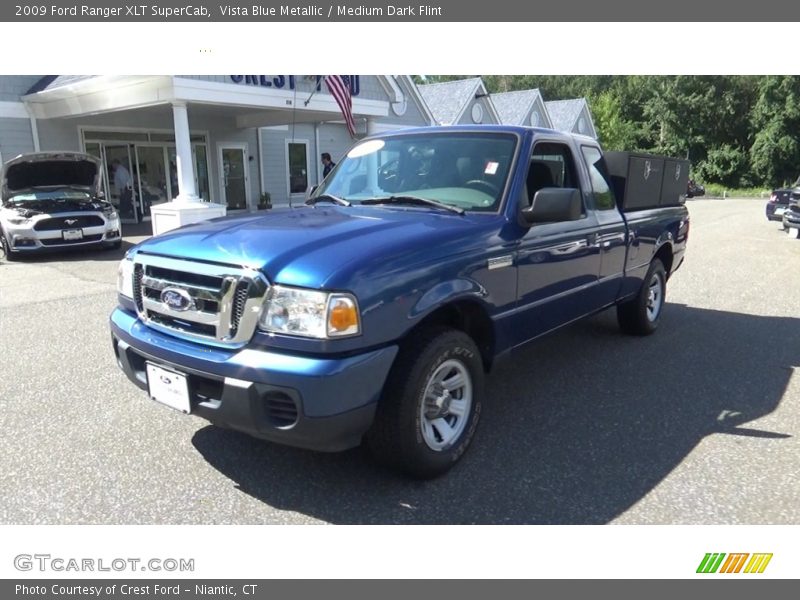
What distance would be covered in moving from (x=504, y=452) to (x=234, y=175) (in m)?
17.6

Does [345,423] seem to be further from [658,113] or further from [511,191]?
[658,113]

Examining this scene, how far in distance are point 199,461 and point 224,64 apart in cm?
1084

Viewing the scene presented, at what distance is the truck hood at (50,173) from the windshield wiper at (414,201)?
33.2 feet

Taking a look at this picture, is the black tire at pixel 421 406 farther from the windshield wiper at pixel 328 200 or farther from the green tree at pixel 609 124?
the green tree at pixel 609 124

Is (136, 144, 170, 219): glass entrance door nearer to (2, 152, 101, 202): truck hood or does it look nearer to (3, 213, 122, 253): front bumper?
(2, 152, 101, 202): truck hood

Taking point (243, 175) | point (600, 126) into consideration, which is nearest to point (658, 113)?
point (600, 126)

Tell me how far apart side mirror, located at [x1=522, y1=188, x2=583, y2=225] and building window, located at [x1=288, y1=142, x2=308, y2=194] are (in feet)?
57.3

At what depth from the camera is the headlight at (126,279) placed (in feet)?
10.8

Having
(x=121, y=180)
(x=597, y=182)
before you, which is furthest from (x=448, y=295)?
(x=121, y=180)

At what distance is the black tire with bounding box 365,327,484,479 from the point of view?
2.85 metres

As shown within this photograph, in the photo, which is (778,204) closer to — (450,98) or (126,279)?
(450,98)

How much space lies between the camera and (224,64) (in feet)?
39.9

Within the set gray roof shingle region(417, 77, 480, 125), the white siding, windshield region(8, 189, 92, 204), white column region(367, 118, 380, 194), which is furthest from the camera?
gray roof shingle region(417, 77, 480, 125)

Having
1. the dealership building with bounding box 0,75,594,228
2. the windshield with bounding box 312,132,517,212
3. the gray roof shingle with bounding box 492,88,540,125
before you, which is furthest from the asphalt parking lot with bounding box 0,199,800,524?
the gray roof shingle with bounding box 492,88,540,125
